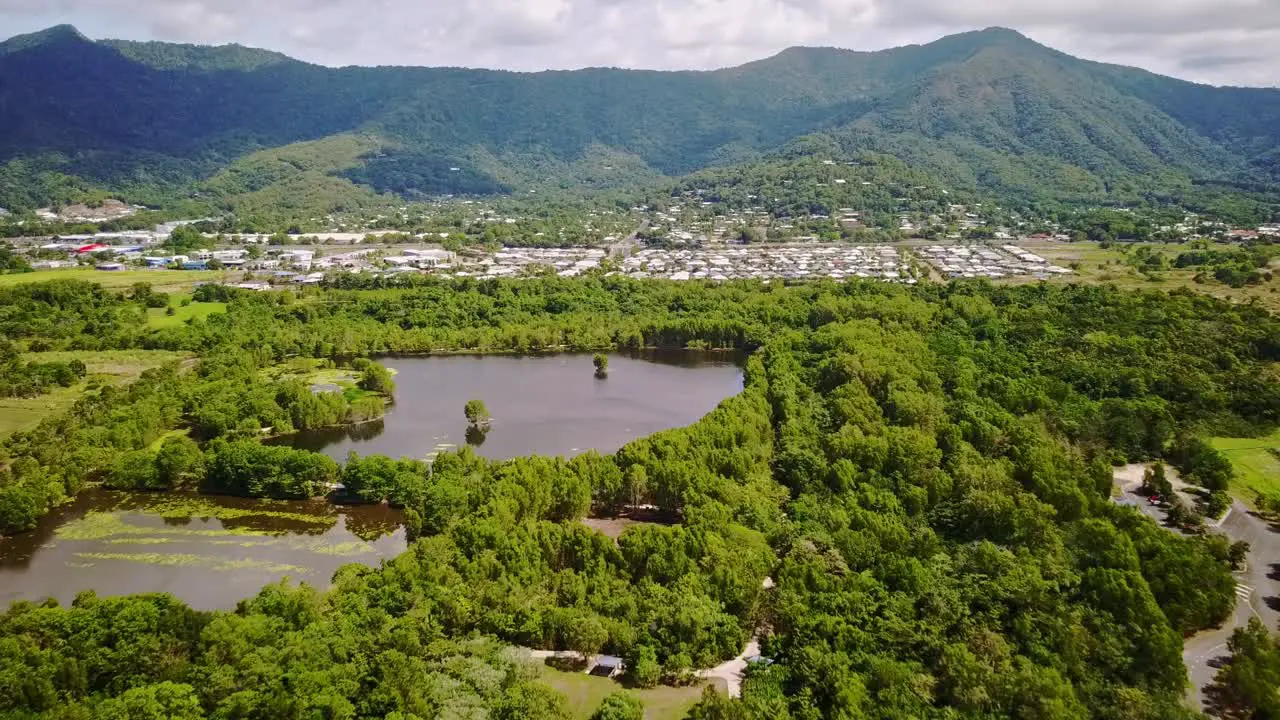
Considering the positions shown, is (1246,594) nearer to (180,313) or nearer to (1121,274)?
(1121,274)

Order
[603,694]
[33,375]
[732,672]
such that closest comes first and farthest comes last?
[603,694], [732,672], [33,375]

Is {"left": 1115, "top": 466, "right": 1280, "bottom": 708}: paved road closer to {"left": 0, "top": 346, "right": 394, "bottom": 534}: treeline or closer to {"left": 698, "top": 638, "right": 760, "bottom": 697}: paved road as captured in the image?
{"left": 698, "top": 638, "right": 760, "bottom": 697}: paved road

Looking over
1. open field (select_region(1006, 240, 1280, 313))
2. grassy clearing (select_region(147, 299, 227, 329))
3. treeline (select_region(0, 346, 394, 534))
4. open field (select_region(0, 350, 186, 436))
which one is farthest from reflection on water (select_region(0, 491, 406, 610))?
open field (select_region(1006, 240, 1280, 313))

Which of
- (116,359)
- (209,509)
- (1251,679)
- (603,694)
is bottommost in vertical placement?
(603,694)

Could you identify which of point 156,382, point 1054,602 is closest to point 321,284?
point 156,382

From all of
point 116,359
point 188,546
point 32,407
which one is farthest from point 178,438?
point 116,359

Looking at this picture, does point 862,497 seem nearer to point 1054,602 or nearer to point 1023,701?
point 1054,602

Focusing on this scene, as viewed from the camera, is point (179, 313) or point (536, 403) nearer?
point (536, 403)
